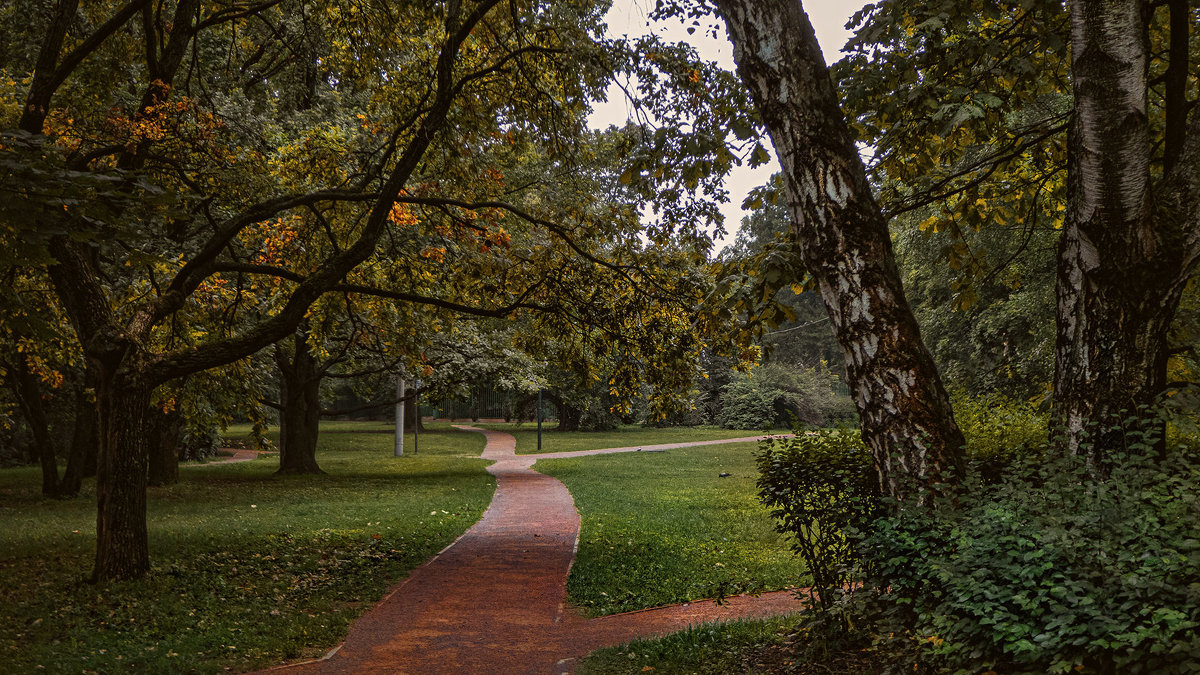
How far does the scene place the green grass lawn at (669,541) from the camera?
8.06 m

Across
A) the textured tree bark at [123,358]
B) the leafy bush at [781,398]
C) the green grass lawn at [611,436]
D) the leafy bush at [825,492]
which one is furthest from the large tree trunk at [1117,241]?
the leafy bush at [781,398]

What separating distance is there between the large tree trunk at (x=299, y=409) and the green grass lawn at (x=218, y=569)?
192 cm

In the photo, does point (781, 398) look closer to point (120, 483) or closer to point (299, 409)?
point (299, 409)

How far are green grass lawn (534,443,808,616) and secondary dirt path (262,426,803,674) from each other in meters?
Result: 0.30

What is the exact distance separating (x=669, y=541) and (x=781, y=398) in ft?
96.0

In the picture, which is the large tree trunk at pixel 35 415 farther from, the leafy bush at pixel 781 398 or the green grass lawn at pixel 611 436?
the leafy bush at pixel 781 398

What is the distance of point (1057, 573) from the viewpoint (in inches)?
118

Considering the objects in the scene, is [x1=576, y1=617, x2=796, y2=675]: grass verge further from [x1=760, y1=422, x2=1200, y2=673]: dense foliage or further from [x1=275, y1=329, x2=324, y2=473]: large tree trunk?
[x1=275, y1=329, x2=324, y2=473]: large tree trunk

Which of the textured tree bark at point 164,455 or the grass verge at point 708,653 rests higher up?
the textured tree bark at point 164,455

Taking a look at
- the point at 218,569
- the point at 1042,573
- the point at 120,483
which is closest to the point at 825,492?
the point at 1042,573

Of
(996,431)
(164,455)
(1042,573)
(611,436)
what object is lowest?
(611,436)

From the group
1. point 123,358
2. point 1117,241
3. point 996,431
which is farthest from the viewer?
point 123,358

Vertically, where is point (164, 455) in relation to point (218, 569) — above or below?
above

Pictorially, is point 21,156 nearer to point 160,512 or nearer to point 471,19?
point 471,19
